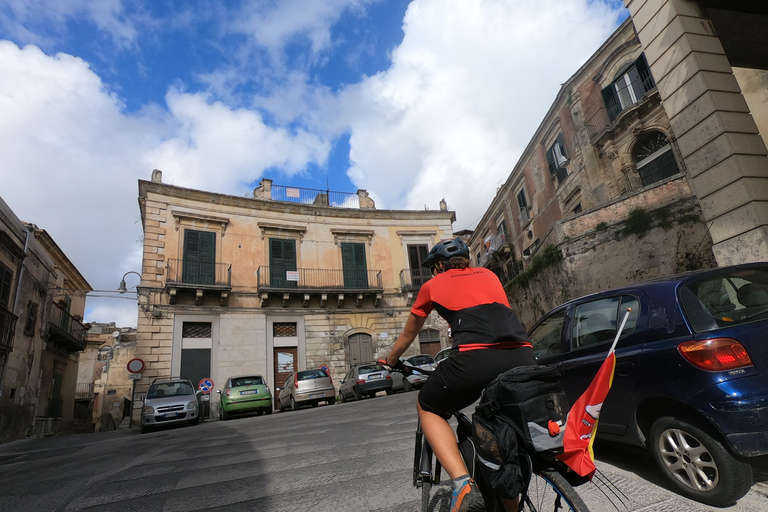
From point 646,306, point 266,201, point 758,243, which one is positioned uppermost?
point 266,201

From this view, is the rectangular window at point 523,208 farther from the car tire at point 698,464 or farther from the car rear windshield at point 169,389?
the car tire at point 698,464

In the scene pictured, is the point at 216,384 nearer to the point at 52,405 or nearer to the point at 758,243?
the point at 52,405

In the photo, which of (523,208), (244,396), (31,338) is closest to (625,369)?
(244,396)

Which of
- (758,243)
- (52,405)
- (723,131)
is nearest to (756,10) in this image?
(723,131)

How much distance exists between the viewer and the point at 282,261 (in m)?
22.2

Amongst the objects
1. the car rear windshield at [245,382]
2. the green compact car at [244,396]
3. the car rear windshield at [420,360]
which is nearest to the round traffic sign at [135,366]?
the green compact car at [244,396]

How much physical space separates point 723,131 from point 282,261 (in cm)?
1916

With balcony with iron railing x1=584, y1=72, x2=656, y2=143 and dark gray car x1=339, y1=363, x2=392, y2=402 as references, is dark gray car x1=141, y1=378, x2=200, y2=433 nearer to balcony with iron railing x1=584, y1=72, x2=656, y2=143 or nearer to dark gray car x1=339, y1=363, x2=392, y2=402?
dark gray car x1=339, y1=363, x2=392, y2=402

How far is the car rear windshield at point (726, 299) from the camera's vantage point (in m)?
2.86

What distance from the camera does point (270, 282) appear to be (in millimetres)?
21547

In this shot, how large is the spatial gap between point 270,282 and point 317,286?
7.77 feet

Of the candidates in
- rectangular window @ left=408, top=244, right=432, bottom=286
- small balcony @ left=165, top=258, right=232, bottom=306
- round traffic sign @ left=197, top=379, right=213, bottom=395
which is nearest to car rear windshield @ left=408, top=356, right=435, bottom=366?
rectangular window @ left=408, top=244, right=432, bottom=286

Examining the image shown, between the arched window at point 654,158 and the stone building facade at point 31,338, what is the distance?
22.6m

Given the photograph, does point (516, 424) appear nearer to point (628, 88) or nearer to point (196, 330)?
point (628, 88)
